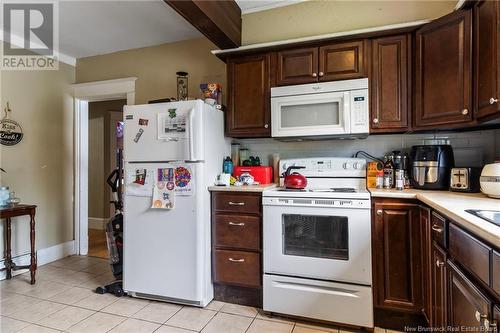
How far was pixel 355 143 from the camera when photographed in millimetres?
2490

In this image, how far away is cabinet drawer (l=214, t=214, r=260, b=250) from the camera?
2184 millimetres

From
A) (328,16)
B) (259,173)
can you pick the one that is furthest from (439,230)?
(328,16)

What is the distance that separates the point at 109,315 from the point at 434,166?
268cm

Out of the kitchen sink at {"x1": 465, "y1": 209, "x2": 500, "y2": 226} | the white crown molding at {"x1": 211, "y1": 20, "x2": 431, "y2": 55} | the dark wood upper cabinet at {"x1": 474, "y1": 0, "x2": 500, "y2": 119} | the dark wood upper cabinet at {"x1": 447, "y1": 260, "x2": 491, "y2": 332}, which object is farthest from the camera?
the white crown molding at {"x1": 211, "y1": 20, "x2": 431, "y2": 55}

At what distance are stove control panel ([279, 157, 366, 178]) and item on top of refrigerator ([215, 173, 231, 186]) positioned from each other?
505 millimetres

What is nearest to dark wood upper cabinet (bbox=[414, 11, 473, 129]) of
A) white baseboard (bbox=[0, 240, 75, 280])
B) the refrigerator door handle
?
the refrigerator door handle

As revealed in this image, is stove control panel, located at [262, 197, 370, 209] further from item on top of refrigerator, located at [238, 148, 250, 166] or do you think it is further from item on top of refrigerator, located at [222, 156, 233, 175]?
item on top of refrigerator, located at [238, 148, 250, 166]

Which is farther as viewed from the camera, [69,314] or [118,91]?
[118,91]

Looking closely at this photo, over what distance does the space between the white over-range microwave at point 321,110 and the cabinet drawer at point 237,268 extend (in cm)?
104

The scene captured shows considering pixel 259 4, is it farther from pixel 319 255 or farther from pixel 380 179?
pixel 319 255

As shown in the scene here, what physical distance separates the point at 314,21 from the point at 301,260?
2.06m

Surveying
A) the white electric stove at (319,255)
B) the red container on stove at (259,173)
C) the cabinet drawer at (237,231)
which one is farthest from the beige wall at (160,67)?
the white electric stove at (319,255)

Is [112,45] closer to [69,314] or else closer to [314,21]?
[314,21]

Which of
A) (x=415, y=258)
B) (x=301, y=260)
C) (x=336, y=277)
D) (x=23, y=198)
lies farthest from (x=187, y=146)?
(x=23, y=198)
